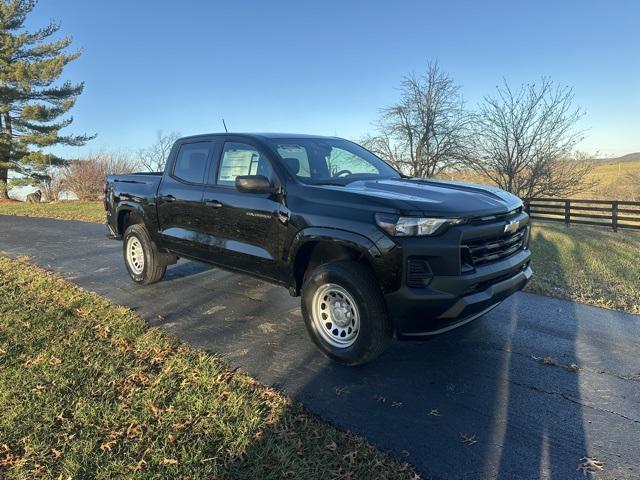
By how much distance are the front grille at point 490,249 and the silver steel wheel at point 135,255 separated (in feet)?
14.9

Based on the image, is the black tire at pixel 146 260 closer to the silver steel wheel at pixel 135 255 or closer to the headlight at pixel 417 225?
the silver steel wheel at pixel 135 255

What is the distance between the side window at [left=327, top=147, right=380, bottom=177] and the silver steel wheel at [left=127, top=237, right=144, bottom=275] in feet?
10.2

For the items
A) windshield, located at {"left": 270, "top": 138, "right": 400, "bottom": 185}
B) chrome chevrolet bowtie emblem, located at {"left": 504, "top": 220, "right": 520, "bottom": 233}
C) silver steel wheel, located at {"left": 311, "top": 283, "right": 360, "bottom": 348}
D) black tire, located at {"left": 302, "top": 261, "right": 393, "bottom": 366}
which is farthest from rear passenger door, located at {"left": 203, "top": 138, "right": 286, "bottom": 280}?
chrome chevrolet bowtie emblem, located at {"left": 504, "top": 220, "right": 520, "bottom": 233}

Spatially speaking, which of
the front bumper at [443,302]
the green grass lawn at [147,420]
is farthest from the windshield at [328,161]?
the green grass lawn at [147,420]

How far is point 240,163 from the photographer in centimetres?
466

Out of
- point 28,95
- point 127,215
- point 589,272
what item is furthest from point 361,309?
point 28,95

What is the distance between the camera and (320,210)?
3701mm

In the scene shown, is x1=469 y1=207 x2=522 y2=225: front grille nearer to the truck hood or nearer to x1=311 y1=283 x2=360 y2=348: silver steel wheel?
the truck hood

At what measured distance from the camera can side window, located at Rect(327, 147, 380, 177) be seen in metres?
4.60

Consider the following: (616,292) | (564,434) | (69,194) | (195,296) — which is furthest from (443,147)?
(69,194)

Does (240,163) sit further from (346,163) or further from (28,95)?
(28,95)

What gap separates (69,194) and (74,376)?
34.2 meters

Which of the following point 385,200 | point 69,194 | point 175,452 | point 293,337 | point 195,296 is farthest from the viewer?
point 69,194

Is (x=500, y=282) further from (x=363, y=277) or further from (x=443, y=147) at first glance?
(x=443, y=147)
